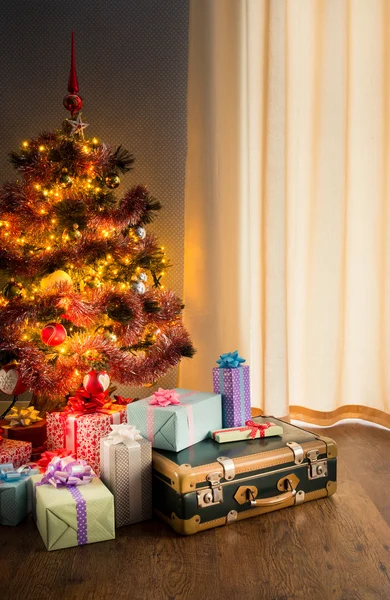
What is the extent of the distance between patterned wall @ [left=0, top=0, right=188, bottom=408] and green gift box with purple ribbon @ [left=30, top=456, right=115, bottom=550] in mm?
1205

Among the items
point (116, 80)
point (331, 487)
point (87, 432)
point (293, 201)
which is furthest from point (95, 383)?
point (116, 80)

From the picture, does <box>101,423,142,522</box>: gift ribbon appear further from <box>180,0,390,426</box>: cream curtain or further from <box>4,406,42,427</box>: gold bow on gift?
<box>180,0,390,426</box>: cream curtain

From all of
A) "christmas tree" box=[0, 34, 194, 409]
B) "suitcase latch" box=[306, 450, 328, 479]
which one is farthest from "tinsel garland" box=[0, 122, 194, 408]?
"suitcase latch" box=[306, 450, 328, 479]

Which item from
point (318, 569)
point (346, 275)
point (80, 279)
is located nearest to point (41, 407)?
point (80, 279)

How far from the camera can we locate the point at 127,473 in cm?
156

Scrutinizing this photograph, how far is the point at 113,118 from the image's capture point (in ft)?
8.65

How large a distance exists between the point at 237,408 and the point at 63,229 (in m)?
0.89

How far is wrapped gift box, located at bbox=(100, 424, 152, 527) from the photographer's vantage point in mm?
1550

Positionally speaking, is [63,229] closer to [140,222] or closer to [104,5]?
[140,222]

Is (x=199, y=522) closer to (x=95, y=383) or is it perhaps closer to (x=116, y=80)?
(x=95, y=383)

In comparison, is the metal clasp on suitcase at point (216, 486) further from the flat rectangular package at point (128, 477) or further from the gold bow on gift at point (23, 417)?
the gold bow on gift at point (23, 417)

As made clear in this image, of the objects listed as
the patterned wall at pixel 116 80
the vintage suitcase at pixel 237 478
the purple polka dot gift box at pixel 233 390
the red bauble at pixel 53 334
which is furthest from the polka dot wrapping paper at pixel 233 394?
the patterned wall at pixel 116 80

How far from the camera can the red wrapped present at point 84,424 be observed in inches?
72.0

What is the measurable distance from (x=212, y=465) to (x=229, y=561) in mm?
249
